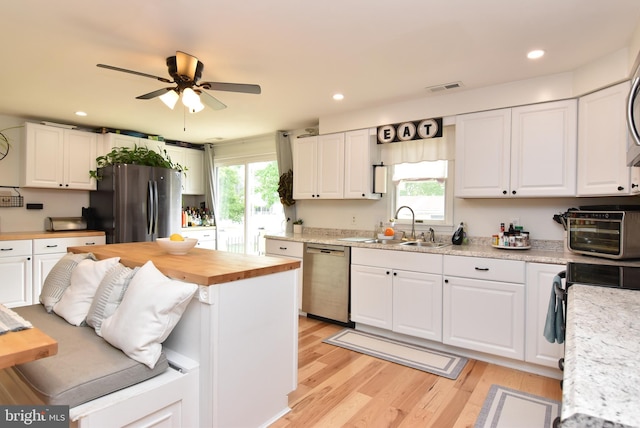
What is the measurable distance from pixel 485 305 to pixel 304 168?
2510mm

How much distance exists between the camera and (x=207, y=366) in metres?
1.69

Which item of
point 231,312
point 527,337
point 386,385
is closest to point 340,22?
point 231,312

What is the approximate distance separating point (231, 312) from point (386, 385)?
1.37m

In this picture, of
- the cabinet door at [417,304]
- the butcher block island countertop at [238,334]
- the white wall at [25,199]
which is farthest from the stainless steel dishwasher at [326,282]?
the white wall at [25,199]

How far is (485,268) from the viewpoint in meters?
2.76

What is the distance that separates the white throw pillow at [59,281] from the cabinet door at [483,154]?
312 cm

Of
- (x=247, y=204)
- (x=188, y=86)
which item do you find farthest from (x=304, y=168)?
(x=188, y=86)

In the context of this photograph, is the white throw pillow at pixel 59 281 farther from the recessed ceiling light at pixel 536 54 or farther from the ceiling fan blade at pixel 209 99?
the recessed ceiling light at pixel 536 54

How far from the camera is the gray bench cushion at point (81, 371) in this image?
136 centimetres

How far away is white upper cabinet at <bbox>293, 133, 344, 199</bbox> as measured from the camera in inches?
157

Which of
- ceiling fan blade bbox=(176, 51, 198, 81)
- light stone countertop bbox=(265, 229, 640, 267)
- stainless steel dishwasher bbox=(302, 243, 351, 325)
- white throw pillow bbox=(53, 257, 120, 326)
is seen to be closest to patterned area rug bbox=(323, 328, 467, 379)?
stainless steel dishwasher bbox=(302, 243, 351, 325)

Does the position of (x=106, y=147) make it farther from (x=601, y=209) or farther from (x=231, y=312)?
(x=601, y=209)

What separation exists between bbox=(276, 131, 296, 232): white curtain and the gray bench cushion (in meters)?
3.10

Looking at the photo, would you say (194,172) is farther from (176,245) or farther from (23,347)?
(23,347)
